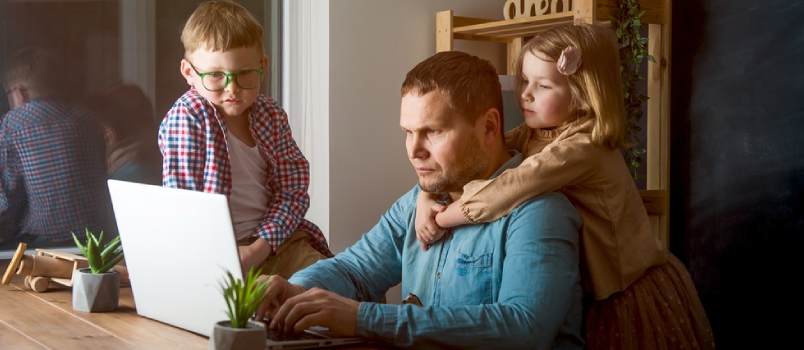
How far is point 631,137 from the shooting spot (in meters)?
2.97

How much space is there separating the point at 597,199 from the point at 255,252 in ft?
2.71

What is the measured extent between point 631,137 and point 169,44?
1.74m

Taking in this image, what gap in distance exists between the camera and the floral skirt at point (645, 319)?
159 centimetres

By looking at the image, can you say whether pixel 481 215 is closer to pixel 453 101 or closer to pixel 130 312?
pixel 453 101

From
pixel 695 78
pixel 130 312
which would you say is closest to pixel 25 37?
pixel 130 312

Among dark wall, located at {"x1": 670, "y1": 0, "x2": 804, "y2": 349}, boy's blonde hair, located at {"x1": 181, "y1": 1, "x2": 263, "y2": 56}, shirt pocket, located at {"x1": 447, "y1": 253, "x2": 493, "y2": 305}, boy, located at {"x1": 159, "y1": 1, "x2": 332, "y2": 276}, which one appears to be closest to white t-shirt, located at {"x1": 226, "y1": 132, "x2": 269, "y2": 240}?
boy, located at {"x1": 159, "y1": 1, "x2": 332, "y2": 276}

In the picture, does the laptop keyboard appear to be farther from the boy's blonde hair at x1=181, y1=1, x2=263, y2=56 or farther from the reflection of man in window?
the reflection of man in window

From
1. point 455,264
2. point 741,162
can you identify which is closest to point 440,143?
point 455,264

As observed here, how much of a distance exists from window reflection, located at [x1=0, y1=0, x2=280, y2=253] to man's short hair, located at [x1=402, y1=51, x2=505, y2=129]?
170 centimetres

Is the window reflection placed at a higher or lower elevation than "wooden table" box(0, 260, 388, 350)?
higher

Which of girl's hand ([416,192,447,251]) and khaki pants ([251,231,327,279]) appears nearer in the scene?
girl's hand ([416,192,447,251])

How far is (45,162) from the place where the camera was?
288cm

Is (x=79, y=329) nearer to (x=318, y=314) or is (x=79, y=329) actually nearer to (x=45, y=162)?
(x=318, y=314)

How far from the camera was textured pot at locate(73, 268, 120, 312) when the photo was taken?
156 centimetres
